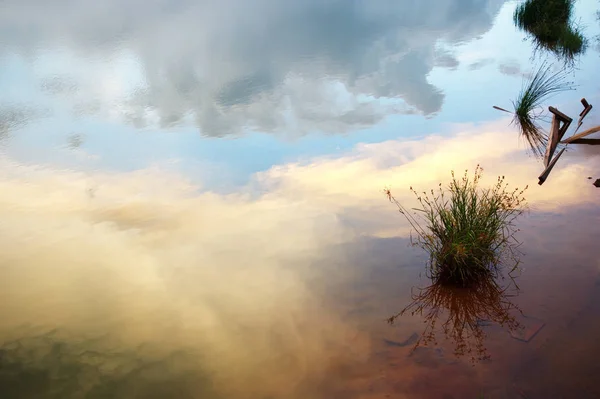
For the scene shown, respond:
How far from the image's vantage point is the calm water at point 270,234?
364cm

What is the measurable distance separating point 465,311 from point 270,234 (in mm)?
2079

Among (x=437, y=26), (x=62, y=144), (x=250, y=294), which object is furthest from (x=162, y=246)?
(x=437, y=26)

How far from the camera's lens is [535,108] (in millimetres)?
8781

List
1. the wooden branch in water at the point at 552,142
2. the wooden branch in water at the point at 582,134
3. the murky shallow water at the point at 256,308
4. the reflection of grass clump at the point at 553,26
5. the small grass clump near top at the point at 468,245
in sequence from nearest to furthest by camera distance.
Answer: the murky shallow water at the point at 256,308 → the small grass clump near top at the point at 468,245 → the wooden branch in water at the point at 552,142 → the wooden branch in water at the point at 582,134 → the reflection of grass clump at the point at 553,26

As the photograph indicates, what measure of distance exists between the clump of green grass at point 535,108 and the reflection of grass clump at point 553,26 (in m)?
2.12

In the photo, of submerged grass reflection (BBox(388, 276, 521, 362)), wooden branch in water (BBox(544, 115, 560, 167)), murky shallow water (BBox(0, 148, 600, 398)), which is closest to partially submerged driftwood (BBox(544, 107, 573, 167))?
wooden branch in water (BBox(544, 115, 560, 167))

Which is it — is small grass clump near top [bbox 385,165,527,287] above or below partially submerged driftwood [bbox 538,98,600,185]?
below

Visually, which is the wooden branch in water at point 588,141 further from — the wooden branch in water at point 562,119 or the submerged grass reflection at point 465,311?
the submerged grass reflection at point 465,311

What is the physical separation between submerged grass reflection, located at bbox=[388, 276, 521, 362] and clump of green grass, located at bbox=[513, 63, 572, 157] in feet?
11.1

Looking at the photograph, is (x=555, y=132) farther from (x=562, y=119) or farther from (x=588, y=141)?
(x=562, y=119)

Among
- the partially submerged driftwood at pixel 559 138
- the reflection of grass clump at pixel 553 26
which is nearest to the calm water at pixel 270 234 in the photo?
the partially submerged driftwood at pixel 559 138

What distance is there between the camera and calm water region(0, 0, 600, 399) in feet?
12.0

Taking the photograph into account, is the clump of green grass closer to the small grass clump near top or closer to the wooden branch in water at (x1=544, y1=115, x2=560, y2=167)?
the wooden branch in water at (x1=544, y1=115, x2=560, y2=167)

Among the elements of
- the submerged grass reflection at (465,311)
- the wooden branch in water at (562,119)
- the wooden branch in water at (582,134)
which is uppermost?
the wooden branch in water at (562,119)
